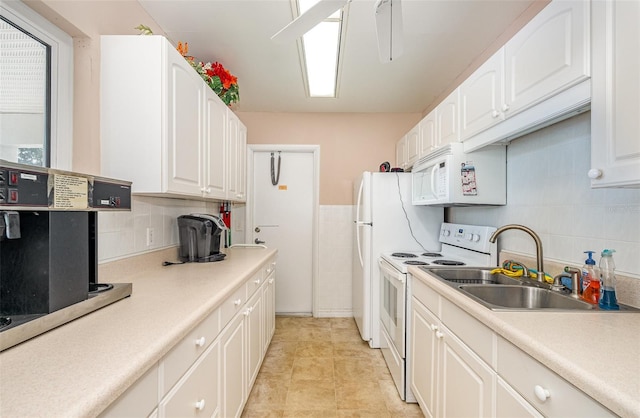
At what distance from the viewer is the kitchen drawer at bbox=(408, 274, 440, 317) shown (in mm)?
1592

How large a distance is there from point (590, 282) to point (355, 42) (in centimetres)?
193

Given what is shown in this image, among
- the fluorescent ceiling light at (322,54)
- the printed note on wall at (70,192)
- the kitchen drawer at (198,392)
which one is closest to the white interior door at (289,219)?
the fluorescent ceiling light at (322,54)

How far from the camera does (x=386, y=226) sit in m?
2.76

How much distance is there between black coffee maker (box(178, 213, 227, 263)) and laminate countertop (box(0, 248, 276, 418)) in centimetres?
69

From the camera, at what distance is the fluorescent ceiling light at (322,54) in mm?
1969

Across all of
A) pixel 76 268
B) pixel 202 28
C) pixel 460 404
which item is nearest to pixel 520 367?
pixel 460 404

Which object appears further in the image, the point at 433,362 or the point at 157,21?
the point at 157,21

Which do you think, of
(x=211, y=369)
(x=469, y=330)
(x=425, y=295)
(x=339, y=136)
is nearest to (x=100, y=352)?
(x=211, y=369)

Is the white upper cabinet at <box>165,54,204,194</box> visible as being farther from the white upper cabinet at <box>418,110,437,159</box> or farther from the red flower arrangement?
the white upper cabinet at <box>418,110,437,159</box>

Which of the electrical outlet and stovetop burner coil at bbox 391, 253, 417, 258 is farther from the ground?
the electrical outlet

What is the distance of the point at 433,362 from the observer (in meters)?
1.61

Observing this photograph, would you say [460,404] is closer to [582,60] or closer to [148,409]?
[148,409]

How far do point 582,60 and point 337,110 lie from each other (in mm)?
2675

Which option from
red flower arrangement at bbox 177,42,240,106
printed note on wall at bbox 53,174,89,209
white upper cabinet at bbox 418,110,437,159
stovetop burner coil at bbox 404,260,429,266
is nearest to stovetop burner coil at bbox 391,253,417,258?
stovetop burner coil at bbox 404,260,429,266
